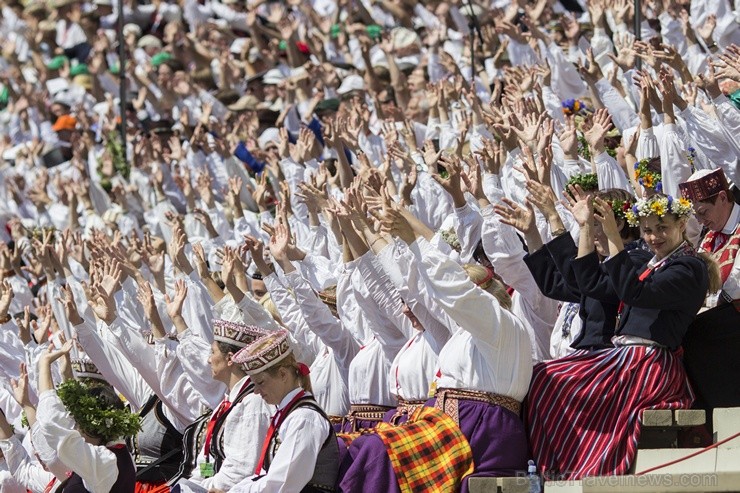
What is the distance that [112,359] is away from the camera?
8.96m

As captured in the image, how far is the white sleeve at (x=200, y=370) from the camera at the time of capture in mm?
8078

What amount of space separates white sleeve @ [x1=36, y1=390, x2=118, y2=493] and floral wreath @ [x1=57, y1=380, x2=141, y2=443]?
0.11m

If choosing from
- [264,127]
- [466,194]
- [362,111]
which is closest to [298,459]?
[466,194]

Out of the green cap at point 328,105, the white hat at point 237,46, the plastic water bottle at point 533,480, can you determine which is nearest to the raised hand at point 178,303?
the plastic water bottle at point 533,480

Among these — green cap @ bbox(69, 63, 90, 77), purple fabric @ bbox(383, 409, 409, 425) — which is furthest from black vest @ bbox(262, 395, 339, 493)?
green cap @ bbox(69, 63, 90, 77)

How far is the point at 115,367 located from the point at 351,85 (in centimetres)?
675

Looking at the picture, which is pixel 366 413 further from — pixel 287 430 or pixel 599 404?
pixel 599 404

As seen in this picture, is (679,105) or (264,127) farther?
(264,127)

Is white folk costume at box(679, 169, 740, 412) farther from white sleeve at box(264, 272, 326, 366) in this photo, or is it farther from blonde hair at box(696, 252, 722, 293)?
white sleeve at box(264, 272, 326, 366)

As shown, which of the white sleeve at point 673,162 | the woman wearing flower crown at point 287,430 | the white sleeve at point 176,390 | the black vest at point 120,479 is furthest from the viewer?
the white sleeve at point 176,390

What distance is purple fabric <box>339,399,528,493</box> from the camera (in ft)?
20.5

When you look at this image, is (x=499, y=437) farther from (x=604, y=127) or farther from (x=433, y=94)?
(x=433, y=94)

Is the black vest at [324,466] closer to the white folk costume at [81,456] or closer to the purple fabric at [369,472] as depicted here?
the purple fabric at [369,472]

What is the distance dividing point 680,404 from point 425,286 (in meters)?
1.21
